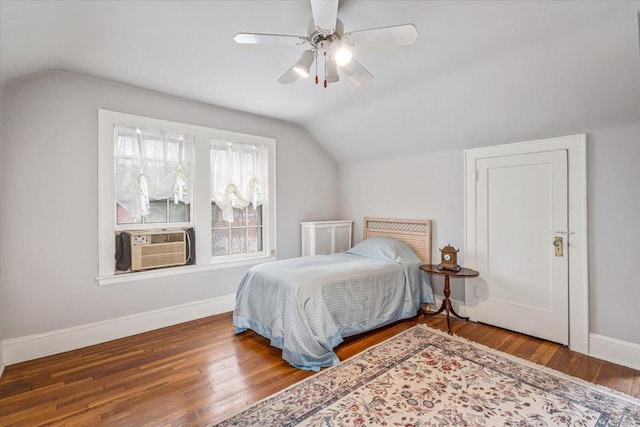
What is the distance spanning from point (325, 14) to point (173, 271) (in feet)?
9.80

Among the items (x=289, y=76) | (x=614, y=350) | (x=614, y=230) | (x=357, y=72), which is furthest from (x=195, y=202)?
(x=614, y=350)

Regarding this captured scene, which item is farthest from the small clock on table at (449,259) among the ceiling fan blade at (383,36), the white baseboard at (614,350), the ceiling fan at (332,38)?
the ceiling fan blade at (383,36)

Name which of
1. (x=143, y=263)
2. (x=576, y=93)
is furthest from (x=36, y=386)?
(x=576, y=93)

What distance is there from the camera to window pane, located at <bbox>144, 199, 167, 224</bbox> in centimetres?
334

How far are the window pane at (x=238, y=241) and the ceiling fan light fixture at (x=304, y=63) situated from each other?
8.14ft

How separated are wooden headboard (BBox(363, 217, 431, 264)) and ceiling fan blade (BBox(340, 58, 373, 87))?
2259 millimetres

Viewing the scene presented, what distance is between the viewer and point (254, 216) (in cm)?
420

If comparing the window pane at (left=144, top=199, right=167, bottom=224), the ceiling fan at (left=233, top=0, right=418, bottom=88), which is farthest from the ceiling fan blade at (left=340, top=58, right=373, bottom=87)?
the window pane at (left=144, top=199, right=167, bottom=224)

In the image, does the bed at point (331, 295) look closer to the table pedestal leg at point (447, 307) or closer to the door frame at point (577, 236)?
the table pedestal leg at point (447, 307)

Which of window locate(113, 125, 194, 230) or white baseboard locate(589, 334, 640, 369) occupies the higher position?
window locate(113, 125, 194, 230)

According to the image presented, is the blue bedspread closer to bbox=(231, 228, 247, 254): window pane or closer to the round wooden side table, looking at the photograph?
the round wooden side table

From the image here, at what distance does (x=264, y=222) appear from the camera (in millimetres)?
4250

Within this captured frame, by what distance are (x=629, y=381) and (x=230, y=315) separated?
3.71 meters

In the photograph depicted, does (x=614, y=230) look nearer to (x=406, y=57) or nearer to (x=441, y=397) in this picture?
(x=441, y=397)
